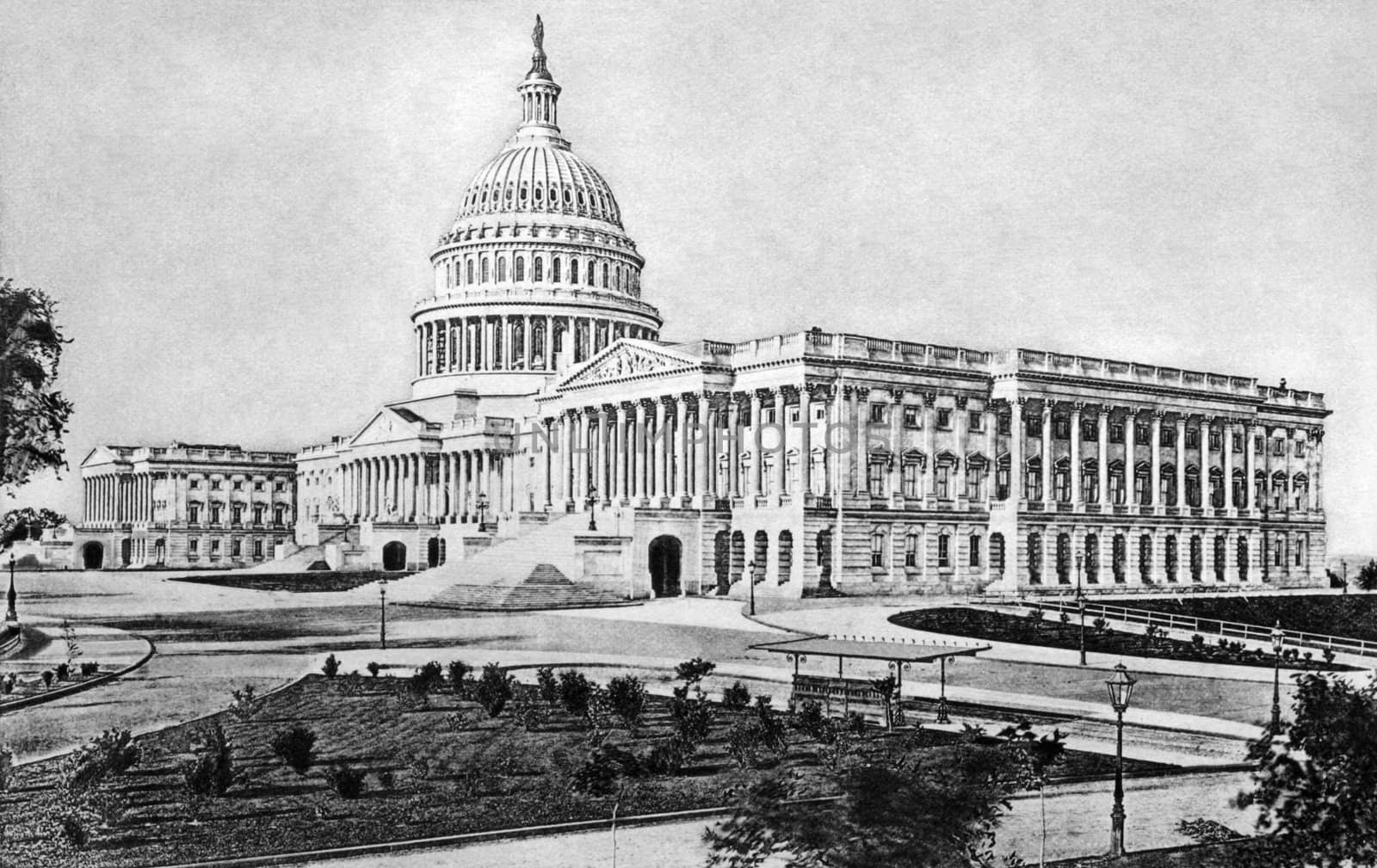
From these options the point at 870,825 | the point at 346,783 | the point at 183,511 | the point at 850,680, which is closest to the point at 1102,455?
the point at 850,680

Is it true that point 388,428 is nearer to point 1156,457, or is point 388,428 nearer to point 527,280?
point 527,280

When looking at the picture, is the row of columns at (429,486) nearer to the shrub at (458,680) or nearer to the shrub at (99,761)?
the shrub at (458,680)

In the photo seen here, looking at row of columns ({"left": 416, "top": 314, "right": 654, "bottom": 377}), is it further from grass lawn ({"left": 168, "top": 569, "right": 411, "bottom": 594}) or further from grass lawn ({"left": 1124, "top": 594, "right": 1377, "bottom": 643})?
grass lawn ({"left": 1124, "top": 594, "right": 1377, "bottom": 643})

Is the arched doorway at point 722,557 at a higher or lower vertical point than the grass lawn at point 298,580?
higher

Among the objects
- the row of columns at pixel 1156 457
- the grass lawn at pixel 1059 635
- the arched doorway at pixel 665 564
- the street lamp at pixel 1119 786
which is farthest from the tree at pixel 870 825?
the row of columns at pixel 1156 457

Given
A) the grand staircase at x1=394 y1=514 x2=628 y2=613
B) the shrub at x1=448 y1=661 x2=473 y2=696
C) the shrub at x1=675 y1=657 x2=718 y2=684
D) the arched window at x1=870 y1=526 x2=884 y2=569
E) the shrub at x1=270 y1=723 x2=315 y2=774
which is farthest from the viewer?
the arched window at x1=870 y1=526 x2=884 y2=569

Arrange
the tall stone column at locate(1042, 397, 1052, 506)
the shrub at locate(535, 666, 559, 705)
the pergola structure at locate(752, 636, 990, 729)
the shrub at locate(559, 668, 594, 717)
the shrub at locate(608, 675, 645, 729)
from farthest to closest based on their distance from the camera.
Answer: the tall stone column at locate(1042, 397, 1052, 506) < the shrub at locate(535, 666, 559, 705) < the pergola structure at locate(752, 636, 990, 729) < the shrub at locate(559, 668, 594, 717) < the shrub at locate(608, 675, 645, 729)

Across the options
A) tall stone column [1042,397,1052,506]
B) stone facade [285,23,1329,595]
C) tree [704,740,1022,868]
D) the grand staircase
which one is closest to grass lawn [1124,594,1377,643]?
stone facade [285,23,1329,595]
